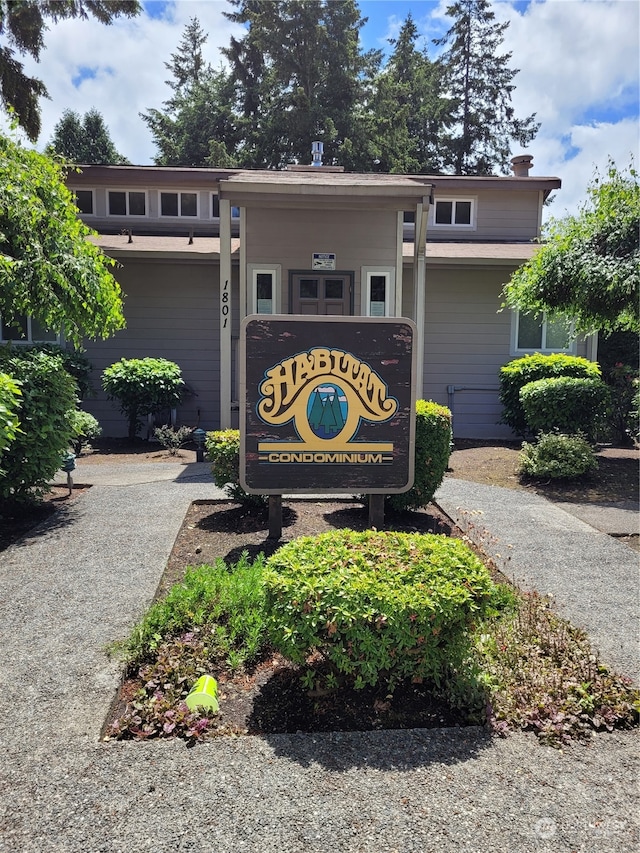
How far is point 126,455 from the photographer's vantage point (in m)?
11.5

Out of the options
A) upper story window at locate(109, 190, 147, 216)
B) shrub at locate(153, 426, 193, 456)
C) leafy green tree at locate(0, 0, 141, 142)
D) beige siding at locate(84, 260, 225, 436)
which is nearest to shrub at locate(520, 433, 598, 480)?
shrub at locate(153, 426, 193, 456)

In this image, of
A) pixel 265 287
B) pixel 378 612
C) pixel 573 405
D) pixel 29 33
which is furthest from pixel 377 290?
pixel 29 33

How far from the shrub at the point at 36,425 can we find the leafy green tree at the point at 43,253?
63 cm

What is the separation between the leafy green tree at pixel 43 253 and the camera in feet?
22.0

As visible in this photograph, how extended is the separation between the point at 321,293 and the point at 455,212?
222 inches

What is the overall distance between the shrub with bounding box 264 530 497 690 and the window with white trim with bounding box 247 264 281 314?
9.04 m

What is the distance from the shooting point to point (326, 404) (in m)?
5.38

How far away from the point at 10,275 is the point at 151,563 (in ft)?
11.1

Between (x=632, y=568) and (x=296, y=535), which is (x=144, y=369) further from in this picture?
(x=632, y=568)

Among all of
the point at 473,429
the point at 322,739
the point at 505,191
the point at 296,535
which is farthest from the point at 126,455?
the point at 505,191

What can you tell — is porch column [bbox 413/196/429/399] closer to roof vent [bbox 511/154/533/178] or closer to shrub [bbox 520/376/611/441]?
shrub [bbox 520/376/611/441]

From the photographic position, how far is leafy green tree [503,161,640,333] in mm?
8875

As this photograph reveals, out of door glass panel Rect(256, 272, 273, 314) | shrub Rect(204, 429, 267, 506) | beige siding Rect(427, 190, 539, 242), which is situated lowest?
shrub Rect(204, 429, 267, 506)

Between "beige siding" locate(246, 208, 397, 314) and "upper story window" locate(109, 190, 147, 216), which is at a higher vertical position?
"upper story window" locate(109, 190, 147, 216)
